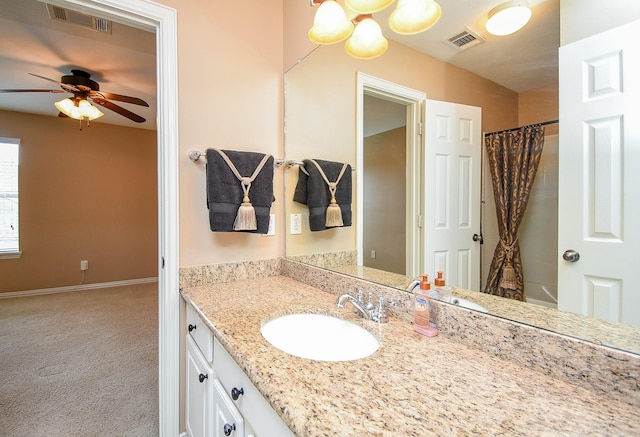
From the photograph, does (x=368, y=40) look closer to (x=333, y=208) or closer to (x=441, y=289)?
(x=333, y=208)

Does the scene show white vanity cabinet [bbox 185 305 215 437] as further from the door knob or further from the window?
the window

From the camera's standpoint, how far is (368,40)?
4.01ft

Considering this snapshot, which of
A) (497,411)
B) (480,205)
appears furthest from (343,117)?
(497,411)

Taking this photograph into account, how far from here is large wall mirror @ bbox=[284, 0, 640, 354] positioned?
771 mm

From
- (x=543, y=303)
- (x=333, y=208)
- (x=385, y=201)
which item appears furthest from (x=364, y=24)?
(x=543, y=303)

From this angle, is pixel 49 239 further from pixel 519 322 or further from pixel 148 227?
pixel 519 322

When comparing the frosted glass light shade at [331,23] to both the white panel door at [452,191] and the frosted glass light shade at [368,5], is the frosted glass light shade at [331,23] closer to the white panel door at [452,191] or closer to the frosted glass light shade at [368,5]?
the frosted glass light shade at [368,5]

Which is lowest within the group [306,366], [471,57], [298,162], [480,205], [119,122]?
[306,366]

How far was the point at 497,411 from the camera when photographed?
1.76ft

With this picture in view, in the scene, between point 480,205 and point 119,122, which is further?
point 119,122

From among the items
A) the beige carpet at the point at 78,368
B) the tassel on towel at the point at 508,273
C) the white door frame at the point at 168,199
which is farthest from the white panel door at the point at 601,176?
the beige carpet at the point at 78,368

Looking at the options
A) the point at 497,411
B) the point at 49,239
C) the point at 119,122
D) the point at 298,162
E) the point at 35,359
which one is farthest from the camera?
the point at 119,122

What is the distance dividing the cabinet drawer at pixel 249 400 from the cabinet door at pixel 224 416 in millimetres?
24

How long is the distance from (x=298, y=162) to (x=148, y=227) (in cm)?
409
